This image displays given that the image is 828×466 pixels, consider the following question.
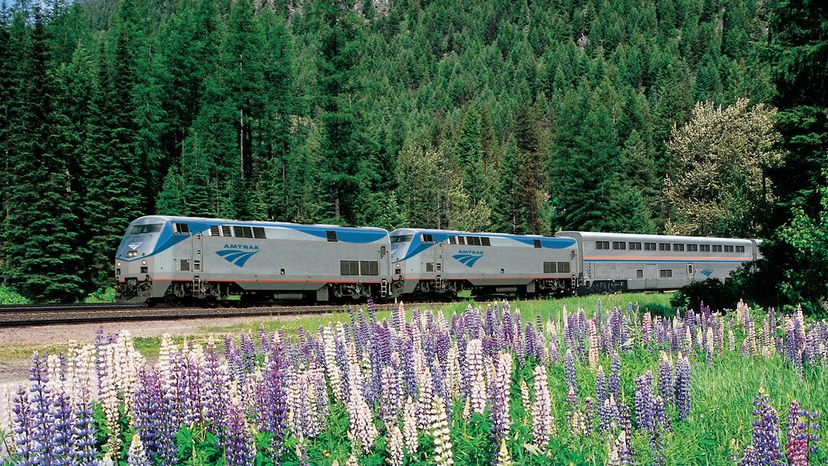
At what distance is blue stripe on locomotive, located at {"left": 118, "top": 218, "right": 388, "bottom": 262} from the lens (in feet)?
96.8

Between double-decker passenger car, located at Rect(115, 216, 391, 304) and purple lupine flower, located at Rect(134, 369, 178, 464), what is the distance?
81.0 feet

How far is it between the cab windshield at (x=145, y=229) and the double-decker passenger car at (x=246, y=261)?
0.17 feet

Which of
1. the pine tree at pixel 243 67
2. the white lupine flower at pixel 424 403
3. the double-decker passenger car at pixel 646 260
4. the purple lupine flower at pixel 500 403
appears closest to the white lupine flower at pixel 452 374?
the white lupine flower at pixel 424 403

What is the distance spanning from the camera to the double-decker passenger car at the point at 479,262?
126 ft

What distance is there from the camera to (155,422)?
5488 millimetres

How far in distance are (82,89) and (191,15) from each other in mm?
18919

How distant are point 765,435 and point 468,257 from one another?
118 feet

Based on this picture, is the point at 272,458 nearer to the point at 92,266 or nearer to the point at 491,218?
the point at 92,266

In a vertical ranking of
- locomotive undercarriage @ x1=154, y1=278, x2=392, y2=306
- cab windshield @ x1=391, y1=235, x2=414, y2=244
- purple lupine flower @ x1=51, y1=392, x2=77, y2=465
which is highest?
cab windshield @ x1=391, y1=235, x2=414, y2=244

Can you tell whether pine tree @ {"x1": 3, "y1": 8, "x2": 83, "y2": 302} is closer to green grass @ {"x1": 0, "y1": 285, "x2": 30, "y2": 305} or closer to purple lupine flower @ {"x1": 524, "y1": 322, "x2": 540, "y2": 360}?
green grass @ {"x1": 0, "y1": 285, "x2": 30, "y2": 305}

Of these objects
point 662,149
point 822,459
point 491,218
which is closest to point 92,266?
point 822,459

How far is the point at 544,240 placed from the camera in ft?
149

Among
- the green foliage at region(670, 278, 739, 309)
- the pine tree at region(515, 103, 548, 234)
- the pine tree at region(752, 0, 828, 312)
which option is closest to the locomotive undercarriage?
the green foliage at region(670, 278, 739, 309)

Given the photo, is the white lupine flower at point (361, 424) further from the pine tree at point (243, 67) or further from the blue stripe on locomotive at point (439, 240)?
the pine tree at point (243, 67)
